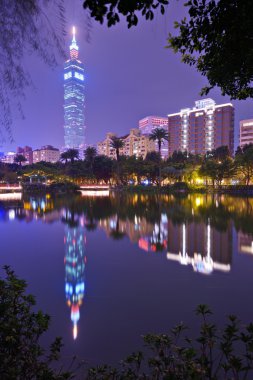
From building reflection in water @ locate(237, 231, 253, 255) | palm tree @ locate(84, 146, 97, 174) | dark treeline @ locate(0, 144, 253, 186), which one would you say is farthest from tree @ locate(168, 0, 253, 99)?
palm tree @ locate(84, 146, 97, 174)

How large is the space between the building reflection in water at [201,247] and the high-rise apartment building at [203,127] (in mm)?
140467

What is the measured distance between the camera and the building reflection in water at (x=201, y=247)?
1155 centimetres

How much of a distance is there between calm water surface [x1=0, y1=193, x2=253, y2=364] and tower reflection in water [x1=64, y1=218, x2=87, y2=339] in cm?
3

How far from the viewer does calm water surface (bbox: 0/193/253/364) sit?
21.9ft

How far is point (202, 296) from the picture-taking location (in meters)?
8.33

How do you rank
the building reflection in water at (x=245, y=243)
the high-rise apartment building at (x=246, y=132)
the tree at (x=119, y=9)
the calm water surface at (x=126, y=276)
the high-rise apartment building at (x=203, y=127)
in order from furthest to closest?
the high-rise apartment building at (x=203, y=127) < the high-rise apartment building at (x=246, y=132) < the building reflection in water at (x=245, y=243) < the calm water surface at (x=126, y=276) < the tree at (x=119, y=9)

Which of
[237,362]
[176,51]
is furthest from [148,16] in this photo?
[237,362]

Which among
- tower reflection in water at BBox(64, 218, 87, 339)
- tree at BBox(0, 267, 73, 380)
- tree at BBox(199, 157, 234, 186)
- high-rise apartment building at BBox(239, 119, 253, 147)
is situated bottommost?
tower reflection in water at BBox(64, 218, 87, 339)

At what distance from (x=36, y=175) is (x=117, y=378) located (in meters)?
87.8

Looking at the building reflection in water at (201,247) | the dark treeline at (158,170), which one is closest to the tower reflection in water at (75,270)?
the building reflection in water at (201,247)

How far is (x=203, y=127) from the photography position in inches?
6388

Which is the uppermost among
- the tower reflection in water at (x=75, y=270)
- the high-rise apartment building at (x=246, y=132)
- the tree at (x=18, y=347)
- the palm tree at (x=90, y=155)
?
the high-rise apartment building at (x=246, y=132)

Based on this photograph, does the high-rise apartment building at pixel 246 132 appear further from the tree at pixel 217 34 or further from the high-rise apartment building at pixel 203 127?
the tree at pixel 217 34

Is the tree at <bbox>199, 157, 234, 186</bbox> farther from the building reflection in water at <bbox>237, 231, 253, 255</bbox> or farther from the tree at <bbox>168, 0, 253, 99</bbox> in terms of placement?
the tree at <bbox>168, 0, 253, 99</bbox>
